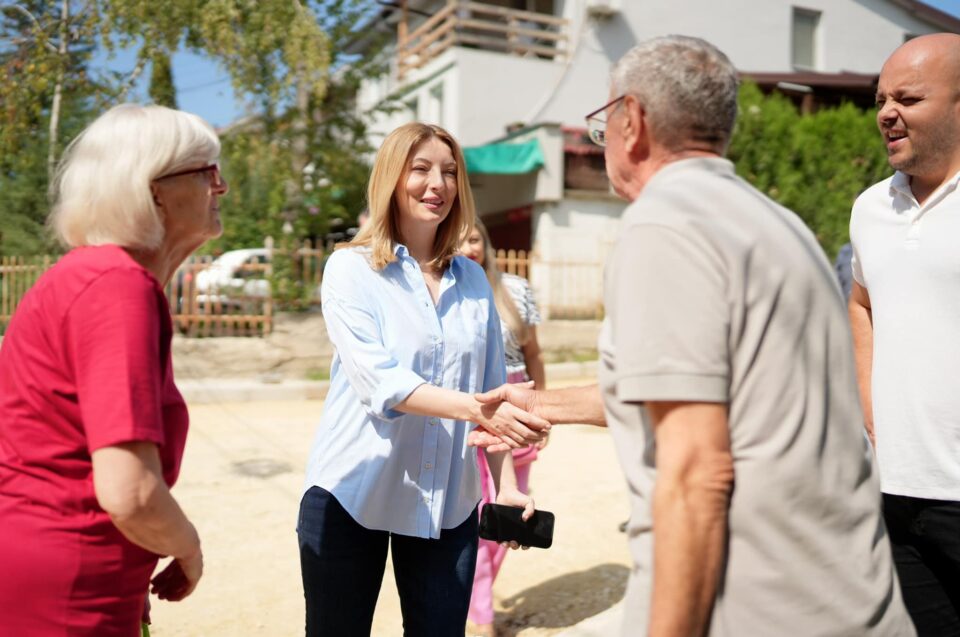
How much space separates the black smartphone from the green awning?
16291 mm

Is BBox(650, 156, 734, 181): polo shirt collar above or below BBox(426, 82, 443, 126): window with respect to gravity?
below

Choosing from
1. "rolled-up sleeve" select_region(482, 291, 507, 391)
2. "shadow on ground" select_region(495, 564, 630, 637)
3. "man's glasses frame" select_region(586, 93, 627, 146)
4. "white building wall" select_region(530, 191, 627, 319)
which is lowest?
"shadow on ground" select_region(495, 564, 630, 637)

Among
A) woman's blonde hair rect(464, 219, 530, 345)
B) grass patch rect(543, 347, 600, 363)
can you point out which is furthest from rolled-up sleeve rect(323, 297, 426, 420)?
grass patch rect(543, 347, 600, 363)

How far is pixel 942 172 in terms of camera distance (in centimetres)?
266

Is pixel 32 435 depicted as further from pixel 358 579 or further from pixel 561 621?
pixel 561 621

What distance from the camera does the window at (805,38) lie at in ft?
85.6

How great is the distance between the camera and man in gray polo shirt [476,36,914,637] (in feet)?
4.76

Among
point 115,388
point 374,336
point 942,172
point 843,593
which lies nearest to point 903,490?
point 942,172

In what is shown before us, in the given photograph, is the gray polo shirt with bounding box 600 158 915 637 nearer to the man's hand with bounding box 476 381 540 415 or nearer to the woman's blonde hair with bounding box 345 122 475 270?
the man's hand with bounding box 476 381 540 415

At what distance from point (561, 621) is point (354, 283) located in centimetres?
257

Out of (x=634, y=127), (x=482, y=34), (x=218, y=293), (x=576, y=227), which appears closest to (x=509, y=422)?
(x=634, y=127)

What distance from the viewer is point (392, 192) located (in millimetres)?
2949

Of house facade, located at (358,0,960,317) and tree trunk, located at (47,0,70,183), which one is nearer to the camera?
tree trunk, located at (47,0,70,183)

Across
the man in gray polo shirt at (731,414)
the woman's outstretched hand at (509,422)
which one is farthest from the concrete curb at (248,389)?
the man in gray polo shirt at (731,414)
